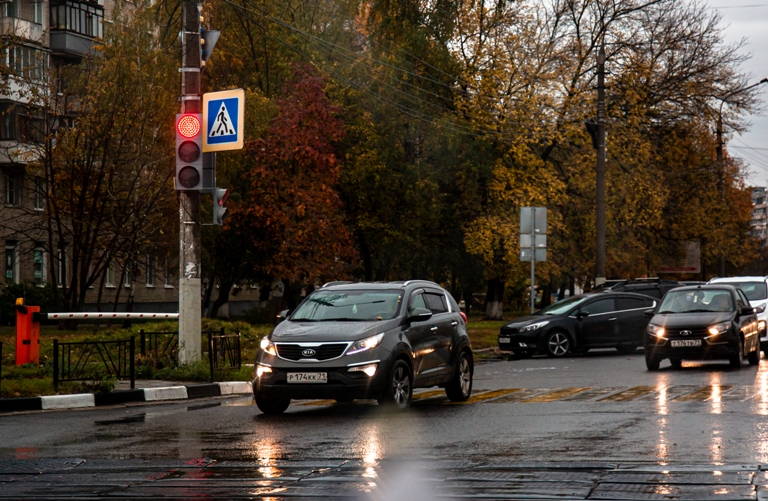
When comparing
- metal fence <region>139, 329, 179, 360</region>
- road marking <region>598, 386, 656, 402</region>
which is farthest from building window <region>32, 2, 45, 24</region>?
road marking <region>598, 386, 656, 402</region>

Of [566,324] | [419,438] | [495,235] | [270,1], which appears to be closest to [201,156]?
[419,438]

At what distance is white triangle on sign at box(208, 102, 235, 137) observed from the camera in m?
Result: 17.6

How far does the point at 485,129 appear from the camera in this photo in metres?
44.2

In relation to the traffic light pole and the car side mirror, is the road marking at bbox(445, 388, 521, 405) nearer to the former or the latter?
the car side mirror

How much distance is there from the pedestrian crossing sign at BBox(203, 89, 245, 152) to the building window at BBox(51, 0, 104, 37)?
36.3m

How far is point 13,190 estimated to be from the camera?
48469 millimetres

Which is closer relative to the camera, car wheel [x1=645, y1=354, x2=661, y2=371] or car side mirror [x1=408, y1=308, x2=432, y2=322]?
car side mirror [x1=408, y1=308, x2=432, y2=322]

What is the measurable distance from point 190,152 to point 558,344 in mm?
13262

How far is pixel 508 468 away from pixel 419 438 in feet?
7.11

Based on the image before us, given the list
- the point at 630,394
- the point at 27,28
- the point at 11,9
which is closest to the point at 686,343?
the point at 630,394

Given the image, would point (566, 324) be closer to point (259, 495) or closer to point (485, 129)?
point (485, 129)

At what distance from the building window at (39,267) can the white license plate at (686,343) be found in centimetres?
3614

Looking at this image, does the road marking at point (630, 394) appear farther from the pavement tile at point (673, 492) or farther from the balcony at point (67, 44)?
the balcony at point (67, 44)

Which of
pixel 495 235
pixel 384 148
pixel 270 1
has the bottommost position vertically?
pixel 495 235
